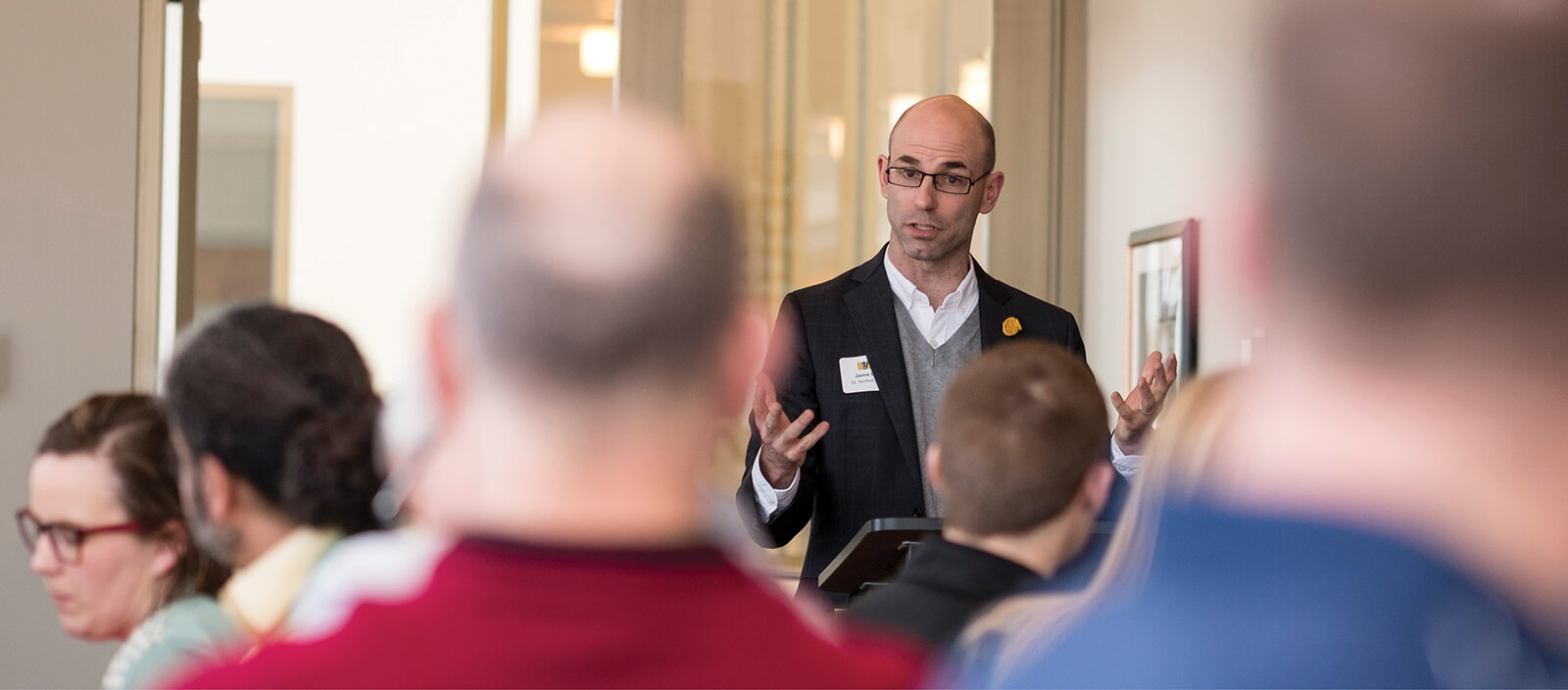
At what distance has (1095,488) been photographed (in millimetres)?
1751

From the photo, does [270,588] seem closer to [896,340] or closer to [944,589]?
[944,589]

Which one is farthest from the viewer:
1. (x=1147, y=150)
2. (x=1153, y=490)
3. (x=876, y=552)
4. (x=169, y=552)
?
(x=1147, y=150)

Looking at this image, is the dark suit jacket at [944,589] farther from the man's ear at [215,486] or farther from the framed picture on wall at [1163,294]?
the framed picture on wall at [1163,294]

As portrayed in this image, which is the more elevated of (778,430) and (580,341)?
(580,341)

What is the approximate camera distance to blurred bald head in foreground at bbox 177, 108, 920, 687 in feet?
2.07

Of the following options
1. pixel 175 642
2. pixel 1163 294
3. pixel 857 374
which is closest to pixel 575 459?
pixel 175 642

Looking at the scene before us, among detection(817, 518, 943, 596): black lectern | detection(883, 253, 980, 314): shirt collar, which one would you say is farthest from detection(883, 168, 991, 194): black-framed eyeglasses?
detection(817, 518, 943, 596): black lectern

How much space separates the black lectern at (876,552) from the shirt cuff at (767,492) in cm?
42

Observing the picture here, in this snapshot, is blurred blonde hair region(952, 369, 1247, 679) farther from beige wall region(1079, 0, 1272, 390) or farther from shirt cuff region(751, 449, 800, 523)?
beige wall region(1079, 0, 1272, 390)

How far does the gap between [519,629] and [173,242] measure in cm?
363

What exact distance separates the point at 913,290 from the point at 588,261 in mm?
2548

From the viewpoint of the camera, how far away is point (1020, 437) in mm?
1716

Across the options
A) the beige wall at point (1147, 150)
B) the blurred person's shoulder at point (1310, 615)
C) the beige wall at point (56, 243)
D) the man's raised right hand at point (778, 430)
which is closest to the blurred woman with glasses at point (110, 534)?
the man's raised right hand at point (778, 430)

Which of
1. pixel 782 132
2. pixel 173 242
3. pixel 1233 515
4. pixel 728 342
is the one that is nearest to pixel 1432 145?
pixel 1233 515
